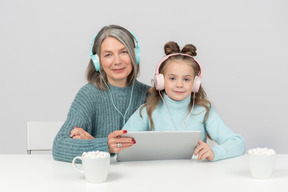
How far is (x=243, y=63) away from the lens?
139 inches

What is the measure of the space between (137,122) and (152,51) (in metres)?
1.49

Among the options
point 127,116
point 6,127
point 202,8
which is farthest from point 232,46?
point 6,127

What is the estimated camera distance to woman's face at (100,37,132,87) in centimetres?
204

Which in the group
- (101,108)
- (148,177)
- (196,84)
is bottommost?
Result: (148,177)

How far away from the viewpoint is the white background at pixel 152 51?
11.1 ft

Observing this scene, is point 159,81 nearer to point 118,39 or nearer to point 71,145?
point 118,39

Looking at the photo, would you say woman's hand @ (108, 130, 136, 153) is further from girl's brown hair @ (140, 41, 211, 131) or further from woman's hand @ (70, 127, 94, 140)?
girl's brown hair @ (140, 41, 211, 131)

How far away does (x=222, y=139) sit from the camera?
75.9 inches

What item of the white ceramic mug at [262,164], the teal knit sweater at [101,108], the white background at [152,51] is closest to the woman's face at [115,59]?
the teal knit sweater at [101,108]

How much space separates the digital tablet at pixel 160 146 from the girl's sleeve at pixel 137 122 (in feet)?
1.00

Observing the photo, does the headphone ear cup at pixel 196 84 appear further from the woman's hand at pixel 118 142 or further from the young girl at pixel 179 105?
the woman's hand at pixel 118 142

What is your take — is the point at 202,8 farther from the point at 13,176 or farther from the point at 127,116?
the point at 13,176

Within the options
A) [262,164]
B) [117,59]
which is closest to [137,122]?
[117,59]

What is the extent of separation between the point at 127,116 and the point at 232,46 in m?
1.66
